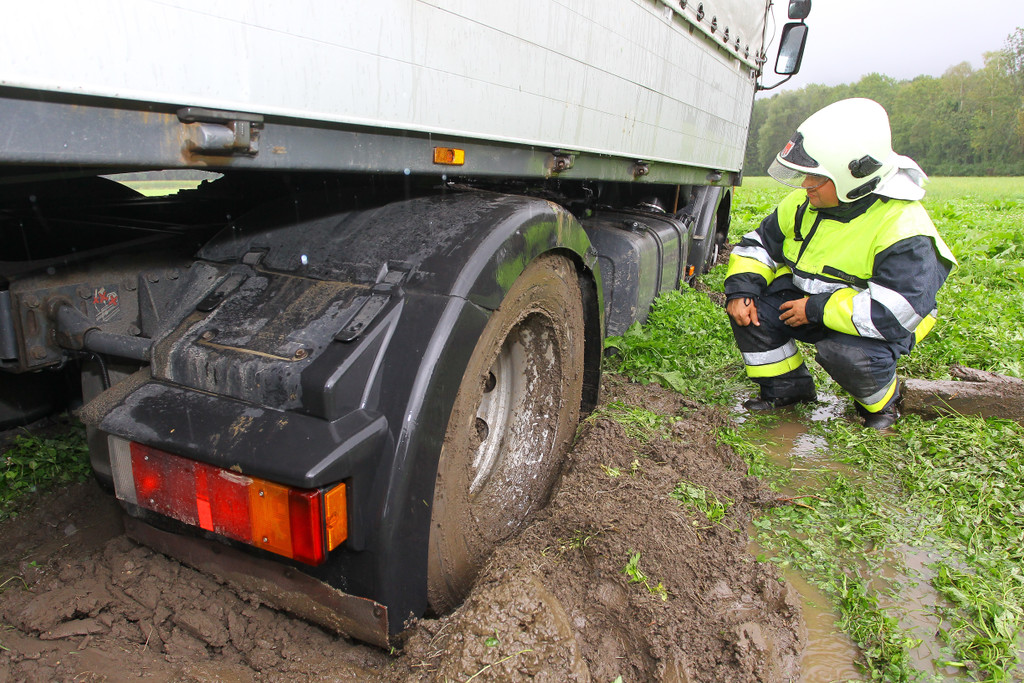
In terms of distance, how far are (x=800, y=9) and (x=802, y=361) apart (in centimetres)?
363

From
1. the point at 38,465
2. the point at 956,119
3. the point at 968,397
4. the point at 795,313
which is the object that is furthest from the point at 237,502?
the point at 956,119

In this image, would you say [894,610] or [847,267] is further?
[847,267]

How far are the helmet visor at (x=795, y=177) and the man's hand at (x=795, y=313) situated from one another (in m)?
0.60

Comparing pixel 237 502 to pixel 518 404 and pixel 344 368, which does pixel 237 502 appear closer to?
pixel 344 368

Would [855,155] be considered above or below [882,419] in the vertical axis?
above

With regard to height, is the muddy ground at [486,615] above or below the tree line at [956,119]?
below

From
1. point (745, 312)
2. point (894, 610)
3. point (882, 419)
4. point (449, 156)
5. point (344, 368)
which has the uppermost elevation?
point (449, 156)

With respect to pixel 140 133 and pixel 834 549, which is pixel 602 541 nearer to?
pixel 834 549

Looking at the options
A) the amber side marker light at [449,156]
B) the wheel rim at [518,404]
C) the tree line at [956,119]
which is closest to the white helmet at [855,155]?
the wheel rim at [518,404]

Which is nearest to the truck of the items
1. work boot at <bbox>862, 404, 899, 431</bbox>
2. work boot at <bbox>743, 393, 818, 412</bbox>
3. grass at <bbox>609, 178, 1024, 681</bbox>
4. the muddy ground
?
the muddy ground

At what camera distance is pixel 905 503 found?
277 cm

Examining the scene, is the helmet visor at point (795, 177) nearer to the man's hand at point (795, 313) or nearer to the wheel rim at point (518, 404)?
the man's hand at point (795, 313)

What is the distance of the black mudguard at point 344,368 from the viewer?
1.43 m

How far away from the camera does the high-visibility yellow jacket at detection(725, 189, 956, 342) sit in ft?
10.1
